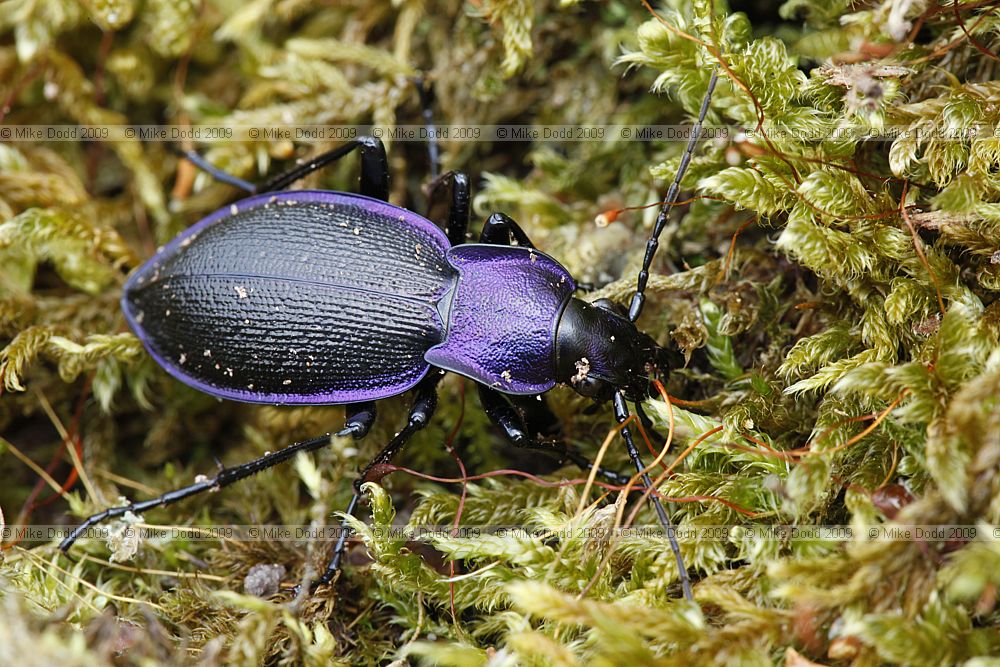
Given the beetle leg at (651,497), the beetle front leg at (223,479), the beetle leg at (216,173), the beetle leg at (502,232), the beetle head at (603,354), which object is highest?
the beetle leg at (216,173)

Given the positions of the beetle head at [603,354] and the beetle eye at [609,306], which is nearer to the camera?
the beetle head at [603,354]

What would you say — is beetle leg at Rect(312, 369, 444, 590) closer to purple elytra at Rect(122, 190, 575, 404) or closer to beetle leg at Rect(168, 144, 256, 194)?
purple elytra at Rect(122, 190, 575, 404)

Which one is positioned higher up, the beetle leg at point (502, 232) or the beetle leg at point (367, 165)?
the beetle leg at point (367, 165)

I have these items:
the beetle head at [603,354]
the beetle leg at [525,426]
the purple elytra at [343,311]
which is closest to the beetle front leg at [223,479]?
the purple elytra at [343,311]

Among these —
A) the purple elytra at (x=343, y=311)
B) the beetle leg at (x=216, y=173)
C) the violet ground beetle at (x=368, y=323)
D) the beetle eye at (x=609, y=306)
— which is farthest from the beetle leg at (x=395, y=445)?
the beetle leg at (x=216, y=173)

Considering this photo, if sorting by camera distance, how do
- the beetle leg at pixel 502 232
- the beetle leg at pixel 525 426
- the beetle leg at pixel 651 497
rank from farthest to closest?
the beetle leg at pixel 502 232 < the beetle leg at pixel 525 426 < the beetle leg at pixel 651 497

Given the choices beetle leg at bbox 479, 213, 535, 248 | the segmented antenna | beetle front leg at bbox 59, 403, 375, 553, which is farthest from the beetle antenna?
beetle front leg at bbox 59, 403, 375, 553

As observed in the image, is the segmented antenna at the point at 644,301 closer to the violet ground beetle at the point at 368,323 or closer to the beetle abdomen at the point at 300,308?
the violet ground beetle at the point at 368,323

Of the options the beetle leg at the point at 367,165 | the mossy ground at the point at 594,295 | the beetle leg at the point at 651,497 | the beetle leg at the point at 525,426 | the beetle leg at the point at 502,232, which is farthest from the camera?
the beetle leg at the point at 367,165
